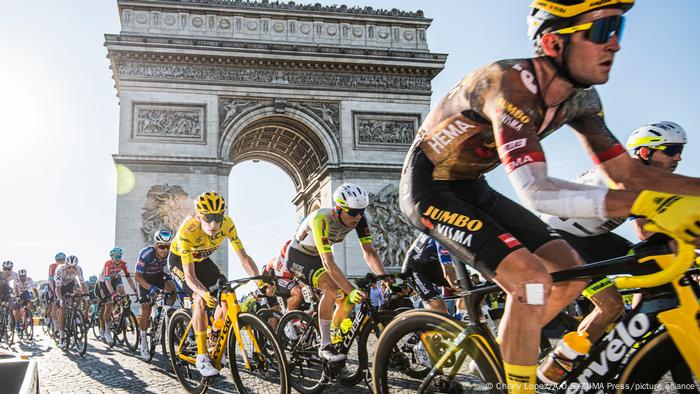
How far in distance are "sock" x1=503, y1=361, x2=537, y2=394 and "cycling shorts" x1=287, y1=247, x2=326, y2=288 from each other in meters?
3.81

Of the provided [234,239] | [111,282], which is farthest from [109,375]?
[111,282]

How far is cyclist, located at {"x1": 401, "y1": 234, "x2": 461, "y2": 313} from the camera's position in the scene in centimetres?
572

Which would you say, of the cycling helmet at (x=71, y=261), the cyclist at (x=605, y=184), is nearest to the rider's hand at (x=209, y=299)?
the cyclist at (x=605, y=184)

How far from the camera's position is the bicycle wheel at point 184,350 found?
17.1ft

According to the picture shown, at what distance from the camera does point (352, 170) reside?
2442 cm

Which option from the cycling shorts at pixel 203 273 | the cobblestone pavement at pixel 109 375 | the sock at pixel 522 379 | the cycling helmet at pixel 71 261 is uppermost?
the cycling helmet at pixel 71 261

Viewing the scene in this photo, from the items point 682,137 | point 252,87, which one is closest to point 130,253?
point 252,87

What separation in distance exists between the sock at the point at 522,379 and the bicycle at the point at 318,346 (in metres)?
2.26

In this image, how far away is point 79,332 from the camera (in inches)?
397

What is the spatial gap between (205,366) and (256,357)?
53 centimetres

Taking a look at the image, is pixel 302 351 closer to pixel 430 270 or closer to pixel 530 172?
pixel 430 270

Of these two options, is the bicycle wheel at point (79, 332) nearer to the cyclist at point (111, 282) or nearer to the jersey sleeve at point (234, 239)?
the cyclist at point (111, 282)

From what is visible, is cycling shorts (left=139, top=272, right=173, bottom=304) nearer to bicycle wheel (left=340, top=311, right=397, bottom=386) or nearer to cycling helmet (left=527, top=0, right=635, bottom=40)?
bicycle wheel (left=340, top=311, right=397, bottom=386)

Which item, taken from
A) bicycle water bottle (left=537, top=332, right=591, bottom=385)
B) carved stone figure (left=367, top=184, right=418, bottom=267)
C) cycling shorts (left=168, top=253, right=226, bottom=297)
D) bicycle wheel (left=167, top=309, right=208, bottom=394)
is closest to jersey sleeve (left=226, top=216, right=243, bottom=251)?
cycling shorts (left=168, top=253, right=226, bottom=297)
